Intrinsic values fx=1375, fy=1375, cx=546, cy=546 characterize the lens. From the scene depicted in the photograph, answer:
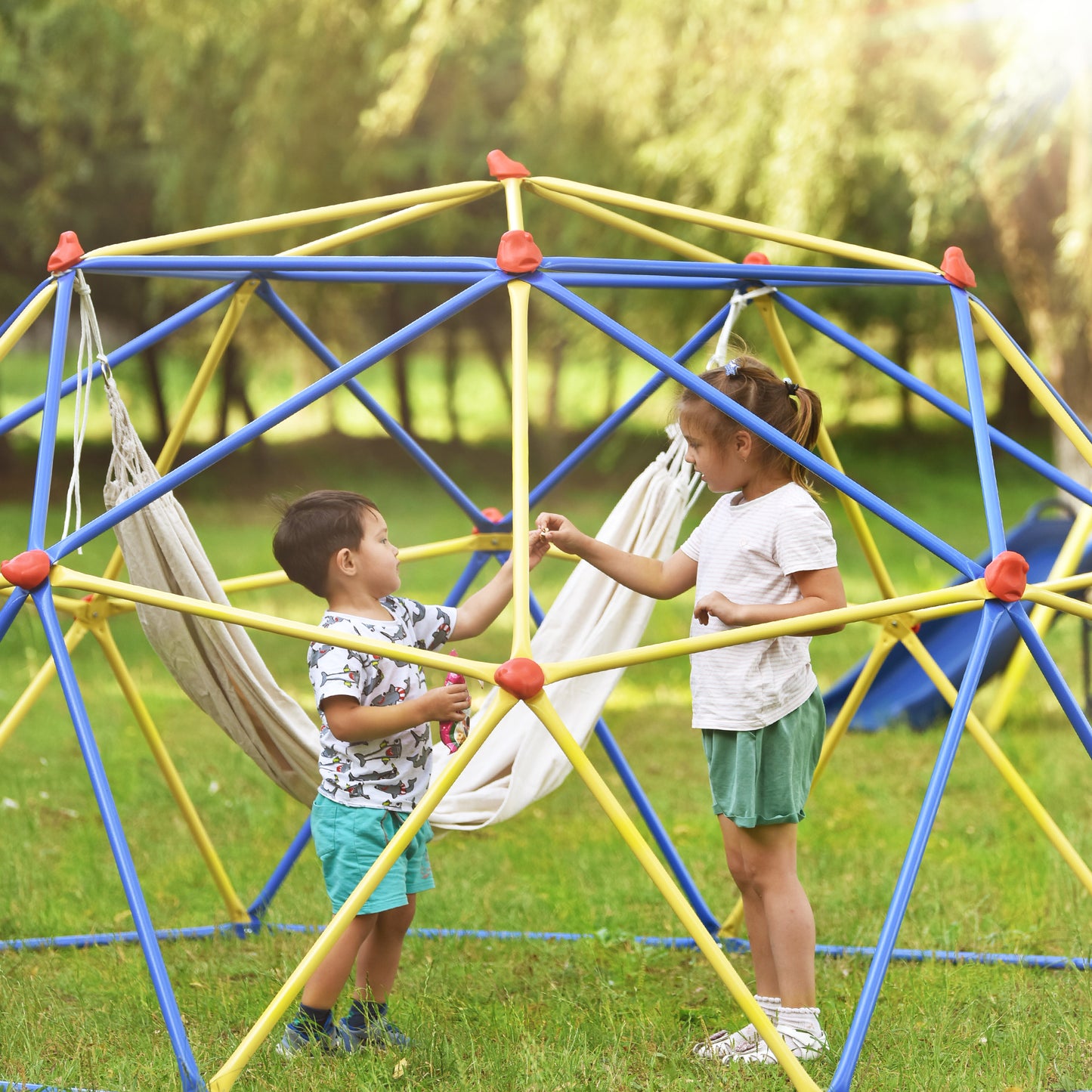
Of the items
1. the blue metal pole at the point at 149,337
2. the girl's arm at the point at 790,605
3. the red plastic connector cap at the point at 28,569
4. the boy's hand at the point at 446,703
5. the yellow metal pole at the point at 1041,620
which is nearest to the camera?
the red plastic connector cap at the point at 28,569

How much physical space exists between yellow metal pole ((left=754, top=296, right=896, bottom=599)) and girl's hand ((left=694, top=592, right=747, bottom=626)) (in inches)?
24.2

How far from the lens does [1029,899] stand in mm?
3828

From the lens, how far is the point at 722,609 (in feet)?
8.80

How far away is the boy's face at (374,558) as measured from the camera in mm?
2777

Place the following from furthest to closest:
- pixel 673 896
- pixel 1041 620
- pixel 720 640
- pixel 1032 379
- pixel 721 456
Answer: pixel 1041 620, pixel 1032 379, pixel 721 456, pixel 720 640, pixel 673 896

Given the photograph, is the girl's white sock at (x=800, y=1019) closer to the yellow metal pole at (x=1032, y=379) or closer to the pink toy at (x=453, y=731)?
the pink toy at (x=453, y=731)

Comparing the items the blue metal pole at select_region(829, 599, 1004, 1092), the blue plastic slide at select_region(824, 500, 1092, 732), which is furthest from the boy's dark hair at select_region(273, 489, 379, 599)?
the blue plastic slide at select_region(824, 500, 1092, 732)

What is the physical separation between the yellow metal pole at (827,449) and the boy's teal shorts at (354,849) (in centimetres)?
130

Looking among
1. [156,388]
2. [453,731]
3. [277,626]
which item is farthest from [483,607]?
[156,388]

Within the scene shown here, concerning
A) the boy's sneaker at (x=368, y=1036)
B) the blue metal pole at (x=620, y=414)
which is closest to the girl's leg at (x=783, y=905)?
the boy's sneaker at (x=368, y=1036)

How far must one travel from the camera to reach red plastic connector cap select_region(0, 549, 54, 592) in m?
2.47

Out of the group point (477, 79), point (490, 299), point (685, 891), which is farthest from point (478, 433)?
point (685, 891)

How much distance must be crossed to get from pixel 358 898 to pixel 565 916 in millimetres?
1507

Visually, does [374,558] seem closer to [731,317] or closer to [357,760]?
[357,760]
